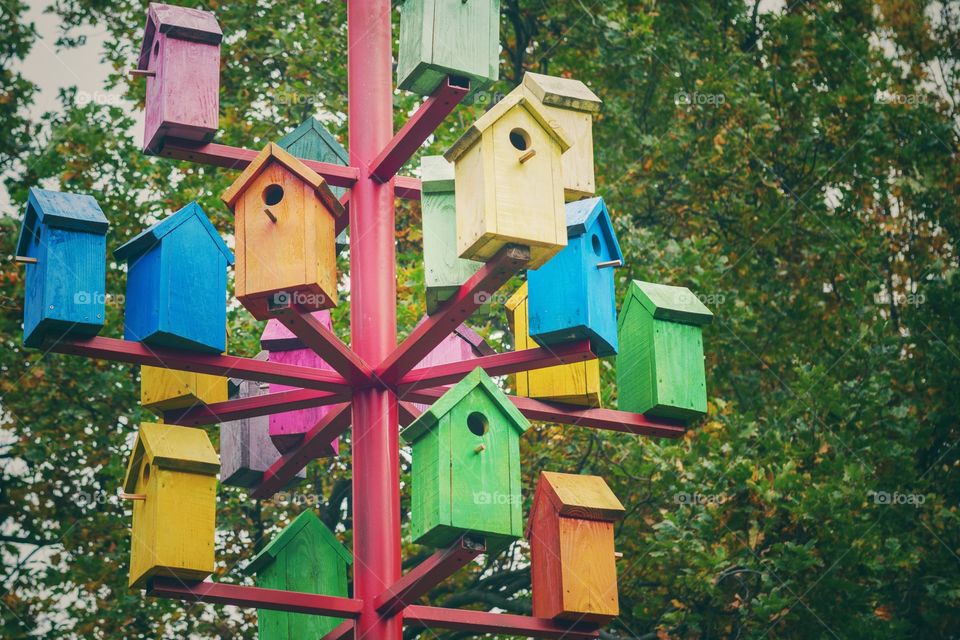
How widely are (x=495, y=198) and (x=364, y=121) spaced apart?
1150 millimetres

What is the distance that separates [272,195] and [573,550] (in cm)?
182

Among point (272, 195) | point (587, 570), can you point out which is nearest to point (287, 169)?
point (272, 195)

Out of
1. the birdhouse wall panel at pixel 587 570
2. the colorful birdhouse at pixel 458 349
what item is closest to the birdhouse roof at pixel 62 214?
the colorful birdhouse at pixel 458 349

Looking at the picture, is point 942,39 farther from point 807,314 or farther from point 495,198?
point 495,198

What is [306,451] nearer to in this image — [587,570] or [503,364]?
[503,364]

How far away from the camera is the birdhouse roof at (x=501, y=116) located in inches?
213

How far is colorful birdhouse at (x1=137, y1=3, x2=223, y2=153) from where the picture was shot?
5770 mm

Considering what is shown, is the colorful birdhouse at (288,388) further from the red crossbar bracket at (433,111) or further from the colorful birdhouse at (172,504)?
the red crossbar bracket at (433,111)

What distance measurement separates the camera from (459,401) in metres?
5.38

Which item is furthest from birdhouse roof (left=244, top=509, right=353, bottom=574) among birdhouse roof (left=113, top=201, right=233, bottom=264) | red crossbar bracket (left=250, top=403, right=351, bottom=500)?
birdhouse roof (left=113, top=201, right=233, bottom=264)

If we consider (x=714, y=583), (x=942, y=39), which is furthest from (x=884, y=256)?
(x=714, y=583)

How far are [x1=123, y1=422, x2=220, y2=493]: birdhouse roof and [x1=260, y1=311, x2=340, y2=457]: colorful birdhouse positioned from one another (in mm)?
420

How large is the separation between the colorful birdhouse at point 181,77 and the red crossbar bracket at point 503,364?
1.25m

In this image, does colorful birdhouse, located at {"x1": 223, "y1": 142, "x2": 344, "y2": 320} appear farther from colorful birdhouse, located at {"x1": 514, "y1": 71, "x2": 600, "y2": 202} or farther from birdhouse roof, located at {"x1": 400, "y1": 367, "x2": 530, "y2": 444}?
colorful birdhouse, located at {"x1": 514, "y1": 71, "x2": 600, "y2": 202}
